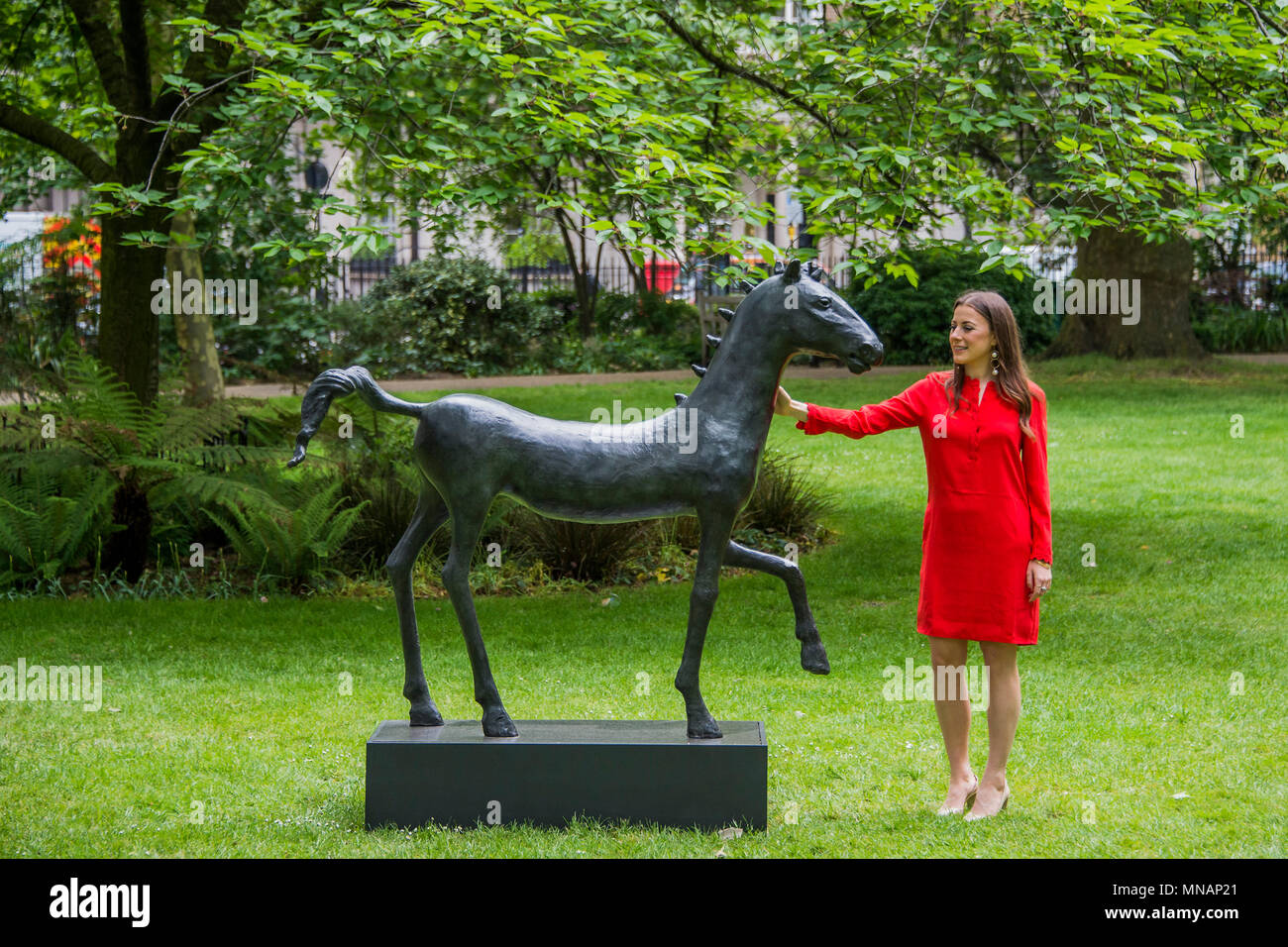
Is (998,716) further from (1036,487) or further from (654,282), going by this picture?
(654,282)

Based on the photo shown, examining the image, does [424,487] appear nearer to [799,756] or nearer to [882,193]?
[799,756]

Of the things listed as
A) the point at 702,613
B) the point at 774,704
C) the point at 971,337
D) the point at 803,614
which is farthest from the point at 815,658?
the point at 774,704

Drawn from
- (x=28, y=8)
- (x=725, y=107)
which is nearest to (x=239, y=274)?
(x=28, y=8)

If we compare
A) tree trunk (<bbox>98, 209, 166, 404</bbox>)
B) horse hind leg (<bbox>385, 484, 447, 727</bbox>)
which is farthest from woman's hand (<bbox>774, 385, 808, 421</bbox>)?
tree trunk (<bbox>98, 209, 166, 404</bbox>)

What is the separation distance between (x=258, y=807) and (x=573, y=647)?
3161 millimetres

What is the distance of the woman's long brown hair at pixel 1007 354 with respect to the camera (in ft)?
17.1

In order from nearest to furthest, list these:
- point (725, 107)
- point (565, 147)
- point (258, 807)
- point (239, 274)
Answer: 1. point (258, 807)
2. point (565, 147)
3. point (725, 107)
4. point (239, 274)

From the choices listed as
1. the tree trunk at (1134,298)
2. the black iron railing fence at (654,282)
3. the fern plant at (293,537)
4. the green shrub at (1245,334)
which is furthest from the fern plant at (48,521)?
the green shrub at (1245,334)

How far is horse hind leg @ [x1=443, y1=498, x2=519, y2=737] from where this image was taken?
520 cm

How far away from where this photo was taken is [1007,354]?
5.25m

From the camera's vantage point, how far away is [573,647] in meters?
8.62

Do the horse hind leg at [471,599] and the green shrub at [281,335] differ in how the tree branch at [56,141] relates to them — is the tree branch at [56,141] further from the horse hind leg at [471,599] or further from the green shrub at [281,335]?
the green shrub at [281,335]

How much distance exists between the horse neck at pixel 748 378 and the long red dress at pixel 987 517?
0.35 m

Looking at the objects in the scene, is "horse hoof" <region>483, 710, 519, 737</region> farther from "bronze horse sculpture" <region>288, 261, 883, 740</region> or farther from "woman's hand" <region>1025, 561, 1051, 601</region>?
"woman's hand" <region>1025, 561, 1051, 601</region>
